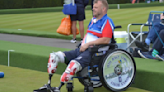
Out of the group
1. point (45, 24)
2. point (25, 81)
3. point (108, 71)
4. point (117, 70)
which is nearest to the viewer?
point (108, 71)

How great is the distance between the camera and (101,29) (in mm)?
4402

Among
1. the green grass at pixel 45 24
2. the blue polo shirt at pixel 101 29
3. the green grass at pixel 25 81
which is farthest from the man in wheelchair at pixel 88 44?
the green grass at pixel 45 24

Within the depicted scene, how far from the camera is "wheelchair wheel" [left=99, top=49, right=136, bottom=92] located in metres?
4.28

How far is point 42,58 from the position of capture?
605 centimetres

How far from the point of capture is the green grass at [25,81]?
15.1ft

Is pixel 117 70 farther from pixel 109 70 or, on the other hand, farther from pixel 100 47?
pixel 100 47

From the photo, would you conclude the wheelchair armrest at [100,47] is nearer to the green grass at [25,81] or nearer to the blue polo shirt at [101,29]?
the blue polo shirt at [101,29]

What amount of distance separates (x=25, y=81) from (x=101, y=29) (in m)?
1.38

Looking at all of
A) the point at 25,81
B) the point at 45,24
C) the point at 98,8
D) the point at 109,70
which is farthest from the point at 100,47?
the point at 45,24

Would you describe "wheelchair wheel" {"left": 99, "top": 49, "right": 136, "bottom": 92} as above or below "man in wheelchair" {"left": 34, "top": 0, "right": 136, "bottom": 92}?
below

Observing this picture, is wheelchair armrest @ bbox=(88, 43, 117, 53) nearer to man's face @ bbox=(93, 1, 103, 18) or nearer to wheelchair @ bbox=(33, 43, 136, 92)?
wheelchair @ bbox=(33, 43, 136, 92)

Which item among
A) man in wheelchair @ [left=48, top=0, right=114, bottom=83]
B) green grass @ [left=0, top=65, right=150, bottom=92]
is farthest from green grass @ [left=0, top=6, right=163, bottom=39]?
man in wheelchair @ [left=48, top=0, right=114, bottom=83]

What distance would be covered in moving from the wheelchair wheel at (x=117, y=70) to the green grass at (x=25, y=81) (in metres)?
0.15

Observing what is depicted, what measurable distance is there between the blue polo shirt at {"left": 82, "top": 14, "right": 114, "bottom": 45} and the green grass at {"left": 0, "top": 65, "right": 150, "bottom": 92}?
0.66 metres
